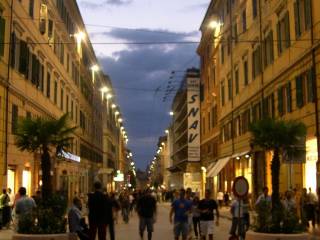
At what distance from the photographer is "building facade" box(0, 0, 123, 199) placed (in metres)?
30.2

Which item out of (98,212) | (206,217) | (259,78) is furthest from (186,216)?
(259,78)

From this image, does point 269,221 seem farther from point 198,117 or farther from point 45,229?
point 198,117

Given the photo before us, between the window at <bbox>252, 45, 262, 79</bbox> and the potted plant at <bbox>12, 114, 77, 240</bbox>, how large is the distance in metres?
21.0

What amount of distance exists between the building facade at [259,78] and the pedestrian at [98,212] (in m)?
7.48

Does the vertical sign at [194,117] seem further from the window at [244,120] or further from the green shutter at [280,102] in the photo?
the green shutter at [280,102]

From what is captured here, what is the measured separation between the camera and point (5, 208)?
86.7ft

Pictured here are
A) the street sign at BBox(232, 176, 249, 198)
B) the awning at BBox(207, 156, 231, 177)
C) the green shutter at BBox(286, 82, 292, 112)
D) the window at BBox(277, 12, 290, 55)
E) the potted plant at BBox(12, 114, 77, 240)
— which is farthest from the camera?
the awning at BBox(207, 156, 231, 177)

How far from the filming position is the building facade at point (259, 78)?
1081 inches

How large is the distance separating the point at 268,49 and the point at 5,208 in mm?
17868

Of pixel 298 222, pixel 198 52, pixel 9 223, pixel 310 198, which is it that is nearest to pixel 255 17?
pixel 310 198

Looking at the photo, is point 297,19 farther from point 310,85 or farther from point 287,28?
point 310,85

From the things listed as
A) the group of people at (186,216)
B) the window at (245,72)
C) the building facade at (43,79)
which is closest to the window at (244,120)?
the window at (245,72)

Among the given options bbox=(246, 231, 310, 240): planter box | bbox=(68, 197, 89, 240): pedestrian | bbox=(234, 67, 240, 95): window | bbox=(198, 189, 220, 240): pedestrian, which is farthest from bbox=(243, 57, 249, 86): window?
bbox=(246, 231, 310, 240): planter box

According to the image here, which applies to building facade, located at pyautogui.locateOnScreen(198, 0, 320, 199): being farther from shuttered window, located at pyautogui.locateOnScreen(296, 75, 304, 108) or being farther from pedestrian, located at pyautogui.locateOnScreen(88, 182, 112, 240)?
pedestrian, located at pyautogui.locateOnScreen(88, 182, 112, 240)
